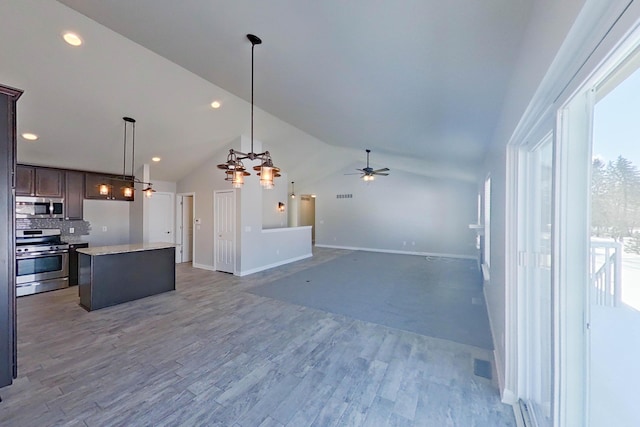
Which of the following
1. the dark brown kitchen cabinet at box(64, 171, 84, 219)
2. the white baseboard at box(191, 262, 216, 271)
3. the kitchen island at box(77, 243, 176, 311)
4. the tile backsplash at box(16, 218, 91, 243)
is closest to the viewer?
the kitchen island at box(77, 243, 176, 311)

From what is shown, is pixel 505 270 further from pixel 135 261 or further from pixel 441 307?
pixel 135 261

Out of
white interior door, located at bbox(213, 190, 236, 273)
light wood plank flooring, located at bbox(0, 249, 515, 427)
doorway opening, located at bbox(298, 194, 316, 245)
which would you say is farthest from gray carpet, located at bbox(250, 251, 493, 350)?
doorway opening, located at bbox(298, 194, 316, 245)

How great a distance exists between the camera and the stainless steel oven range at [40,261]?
4566 millimetres

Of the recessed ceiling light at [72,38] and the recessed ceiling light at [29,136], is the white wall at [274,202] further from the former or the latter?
the recessed ceiling light at [72,38]

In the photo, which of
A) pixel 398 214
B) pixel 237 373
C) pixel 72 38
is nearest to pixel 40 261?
pixel 72 38

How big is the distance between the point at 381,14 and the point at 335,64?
82 centimetres

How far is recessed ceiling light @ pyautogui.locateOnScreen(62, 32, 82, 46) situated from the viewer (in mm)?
2813

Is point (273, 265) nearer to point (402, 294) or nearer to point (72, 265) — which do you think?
point (402, 294)

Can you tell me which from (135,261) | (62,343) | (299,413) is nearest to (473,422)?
(299,413)

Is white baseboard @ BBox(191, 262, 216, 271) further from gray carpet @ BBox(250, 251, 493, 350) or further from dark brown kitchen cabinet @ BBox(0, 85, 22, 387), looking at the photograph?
dark brown kitchen cabinet @ BBox(0, 85, 22, 387)

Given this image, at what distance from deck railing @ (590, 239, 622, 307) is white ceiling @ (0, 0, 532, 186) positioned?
127cm

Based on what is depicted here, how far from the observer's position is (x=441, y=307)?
400cm

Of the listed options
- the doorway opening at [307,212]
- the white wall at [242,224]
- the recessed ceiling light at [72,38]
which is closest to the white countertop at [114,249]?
the white wall at [242,224]

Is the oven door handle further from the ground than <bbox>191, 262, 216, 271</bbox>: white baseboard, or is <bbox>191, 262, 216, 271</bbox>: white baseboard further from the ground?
the oven door handle
